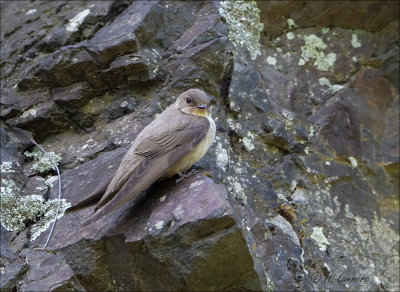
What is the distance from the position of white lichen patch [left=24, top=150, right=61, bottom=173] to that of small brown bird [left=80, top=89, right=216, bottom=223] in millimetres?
1160

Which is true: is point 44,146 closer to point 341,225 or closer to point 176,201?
point 176,201

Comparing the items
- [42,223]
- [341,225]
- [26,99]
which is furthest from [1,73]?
[341,225]

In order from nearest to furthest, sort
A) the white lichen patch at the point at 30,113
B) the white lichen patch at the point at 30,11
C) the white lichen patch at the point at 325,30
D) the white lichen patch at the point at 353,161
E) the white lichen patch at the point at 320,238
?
the white lichen patch at the point at 320,238 < the white lichen patch at the point at 353,161 < the white lichen patch at the point at 30,113 < the white lichen patch at the point at 325,30 < the white lichen patch at the point at 30,11

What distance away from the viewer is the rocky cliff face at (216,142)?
13.4ft

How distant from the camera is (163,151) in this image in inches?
178

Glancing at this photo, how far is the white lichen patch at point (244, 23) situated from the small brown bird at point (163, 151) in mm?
1497

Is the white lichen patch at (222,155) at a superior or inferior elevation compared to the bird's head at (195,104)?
inferior

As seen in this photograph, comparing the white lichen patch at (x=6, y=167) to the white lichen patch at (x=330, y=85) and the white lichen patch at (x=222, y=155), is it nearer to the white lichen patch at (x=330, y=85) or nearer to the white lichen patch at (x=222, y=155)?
the white lichen patch at (x=222, y=155)

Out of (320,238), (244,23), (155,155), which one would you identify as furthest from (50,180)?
(244,23)

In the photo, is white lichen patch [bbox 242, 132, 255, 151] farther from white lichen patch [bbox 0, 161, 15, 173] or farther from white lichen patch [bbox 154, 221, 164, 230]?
white lichen patch [bbox 0, 161, 15, 173]

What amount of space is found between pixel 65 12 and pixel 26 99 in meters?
1.39

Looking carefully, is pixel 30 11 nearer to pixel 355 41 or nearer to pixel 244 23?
pixel 244 23

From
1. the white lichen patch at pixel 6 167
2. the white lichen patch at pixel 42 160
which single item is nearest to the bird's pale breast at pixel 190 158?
the white lichen patch at pixel 42 160

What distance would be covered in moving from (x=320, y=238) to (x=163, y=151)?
67.2 inches
